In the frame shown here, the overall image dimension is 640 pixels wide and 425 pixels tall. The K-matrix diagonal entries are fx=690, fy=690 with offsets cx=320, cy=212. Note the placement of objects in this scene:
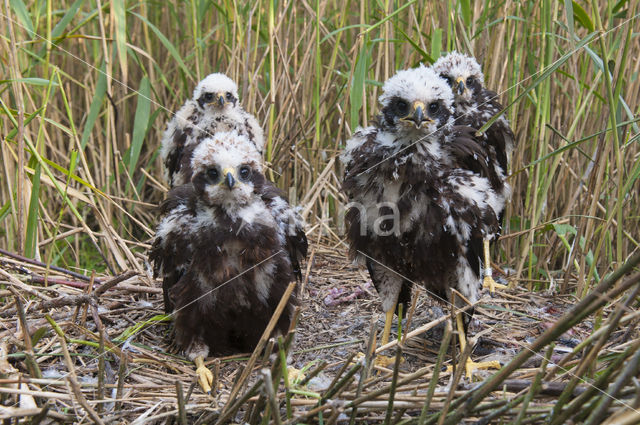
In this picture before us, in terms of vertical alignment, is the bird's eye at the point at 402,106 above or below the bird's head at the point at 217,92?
below

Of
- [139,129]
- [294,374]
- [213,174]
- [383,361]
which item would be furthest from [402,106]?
[139,129]

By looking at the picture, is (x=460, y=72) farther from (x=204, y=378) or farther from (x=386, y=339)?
(x=204, y=378)

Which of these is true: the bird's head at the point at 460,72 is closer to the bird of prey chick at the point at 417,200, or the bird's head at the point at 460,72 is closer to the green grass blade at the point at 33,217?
the bird of prey chick at the point at 417,200

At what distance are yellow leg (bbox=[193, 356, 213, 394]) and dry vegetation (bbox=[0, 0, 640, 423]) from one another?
0.07m

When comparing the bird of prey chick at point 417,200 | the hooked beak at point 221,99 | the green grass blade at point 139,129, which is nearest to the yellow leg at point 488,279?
the bird of prey chick at point 417,200

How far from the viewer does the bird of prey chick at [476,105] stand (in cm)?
445

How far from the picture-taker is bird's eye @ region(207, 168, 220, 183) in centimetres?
327

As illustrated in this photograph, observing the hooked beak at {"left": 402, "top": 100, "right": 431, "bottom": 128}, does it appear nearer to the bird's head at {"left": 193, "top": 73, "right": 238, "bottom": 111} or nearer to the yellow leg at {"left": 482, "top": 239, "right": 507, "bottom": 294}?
the yellow leg at {"left": 482, "top": 239, "right": 507, "bottom": 294}

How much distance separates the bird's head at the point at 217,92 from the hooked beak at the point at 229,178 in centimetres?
185

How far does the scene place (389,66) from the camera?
15.7 feet

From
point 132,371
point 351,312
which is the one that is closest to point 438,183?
point 351,312

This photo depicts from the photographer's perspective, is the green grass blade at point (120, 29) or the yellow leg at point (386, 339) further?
the green grass blade at point (120, 29)

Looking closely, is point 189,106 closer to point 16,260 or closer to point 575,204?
point 16,260

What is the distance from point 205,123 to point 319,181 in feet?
3.29
